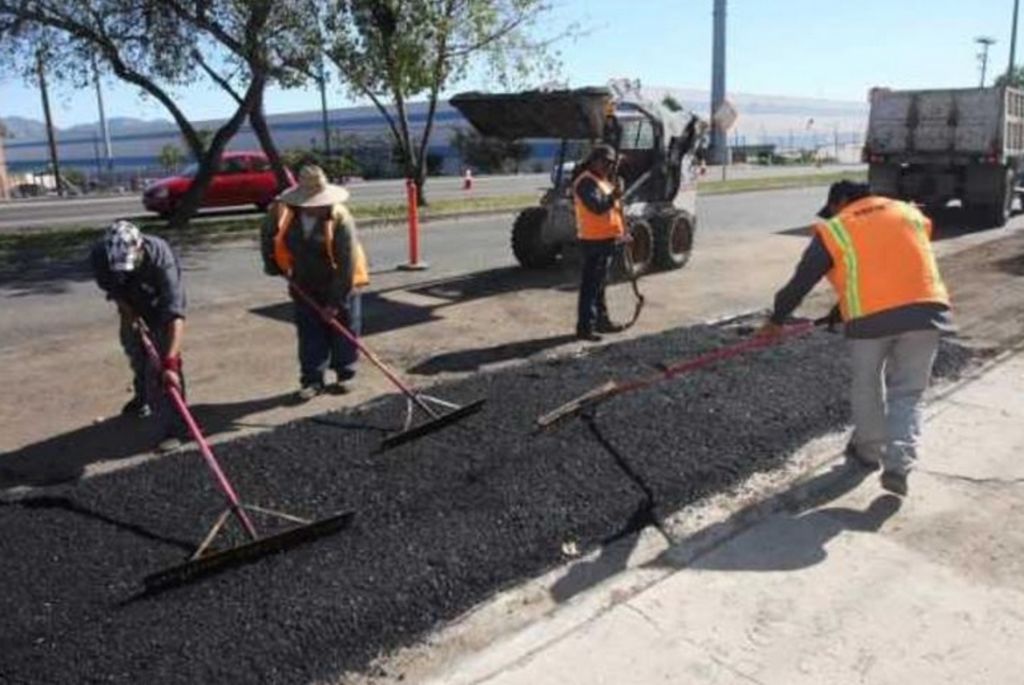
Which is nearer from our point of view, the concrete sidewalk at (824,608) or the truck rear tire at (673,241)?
the concrete sidewalk at (824,608)

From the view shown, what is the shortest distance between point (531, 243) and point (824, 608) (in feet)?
28.8

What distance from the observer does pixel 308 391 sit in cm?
680

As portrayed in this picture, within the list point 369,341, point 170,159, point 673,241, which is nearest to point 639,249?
point 673,241

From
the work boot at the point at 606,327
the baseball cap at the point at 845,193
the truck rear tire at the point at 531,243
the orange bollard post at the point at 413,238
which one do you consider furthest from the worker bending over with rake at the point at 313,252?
the orange bollard post at the point at 413,238

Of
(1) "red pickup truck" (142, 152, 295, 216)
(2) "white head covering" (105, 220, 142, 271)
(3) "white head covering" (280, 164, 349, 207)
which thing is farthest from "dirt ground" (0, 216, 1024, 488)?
(1) "red pickup truck" (142, 152, 295, 216)

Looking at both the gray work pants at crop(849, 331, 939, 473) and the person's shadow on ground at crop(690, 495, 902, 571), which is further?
the gray work pants at crop(849, 331, 939, 473)

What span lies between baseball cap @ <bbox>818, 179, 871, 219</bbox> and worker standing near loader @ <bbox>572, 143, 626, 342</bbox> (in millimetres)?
3331

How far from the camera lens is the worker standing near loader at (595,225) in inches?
325

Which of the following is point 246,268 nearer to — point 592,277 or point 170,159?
point 592,277

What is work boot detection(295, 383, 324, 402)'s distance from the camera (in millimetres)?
6750

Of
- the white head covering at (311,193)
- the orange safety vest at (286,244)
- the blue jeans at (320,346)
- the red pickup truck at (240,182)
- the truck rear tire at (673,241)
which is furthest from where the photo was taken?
the red pickup truck at (240,182)

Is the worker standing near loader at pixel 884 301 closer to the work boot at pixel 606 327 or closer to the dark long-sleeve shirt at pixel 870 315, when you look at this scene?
the dark long-sleeve shirt at pixel 870 315

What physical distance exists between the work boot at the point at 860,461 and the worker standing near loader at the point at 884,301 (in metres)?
0.13

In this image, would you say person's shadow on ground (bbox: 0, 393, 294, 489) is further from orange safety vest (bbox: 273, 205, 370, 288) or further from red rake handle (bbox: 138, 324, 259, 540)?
orange safety vest (bbox: 273, 205, 370, 288)
